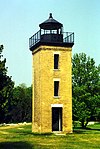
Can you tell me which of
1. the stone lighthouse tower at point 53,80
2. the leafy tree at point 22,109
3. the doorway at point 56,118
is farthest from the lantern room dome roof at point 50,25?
the leafy tree at point 22,109

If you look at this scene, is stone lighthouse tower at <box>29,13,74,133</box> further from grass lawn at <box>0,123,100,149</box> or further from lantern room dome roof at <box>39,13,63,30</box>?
grass lawn at <box>0,123,100,149</box>

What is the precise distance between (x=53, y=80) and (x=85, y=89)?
406 inches

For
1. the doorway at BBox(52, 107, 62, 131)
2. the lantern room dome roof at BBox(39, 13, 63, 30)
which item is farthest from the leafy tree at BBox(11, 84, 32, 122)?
the lantern room dome roof at BBox(39, 13, 63, 30)

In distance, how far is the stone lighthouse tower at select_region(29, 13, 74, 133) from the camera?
129 ft

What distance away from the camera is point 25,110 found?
272ft

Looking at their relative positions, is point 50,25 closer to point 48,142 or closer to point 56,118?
point 56,118

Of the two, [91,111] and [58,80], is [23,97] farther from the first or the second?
[58,80]

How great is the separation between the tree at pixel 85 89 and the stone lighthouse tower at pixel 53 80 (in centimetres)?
692

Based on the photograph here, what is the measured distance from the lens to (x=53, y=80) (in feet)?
131


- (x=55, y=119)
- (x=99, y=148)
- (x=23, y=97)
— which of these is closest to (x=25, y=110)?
(x=23, y=97)

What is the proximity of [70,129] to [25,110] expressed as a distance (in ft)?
142

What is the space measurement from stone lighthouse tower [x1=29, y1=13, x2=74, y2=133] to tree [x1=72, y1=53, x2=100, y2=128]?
6919 mm

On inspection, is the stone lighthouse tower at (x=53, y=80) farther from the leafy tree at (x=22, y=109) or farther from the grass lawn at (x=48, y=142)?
the leafy tree at (x=22, y=109)

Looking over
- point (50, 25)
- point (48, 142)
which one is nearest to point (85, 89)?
point (50, 25)
